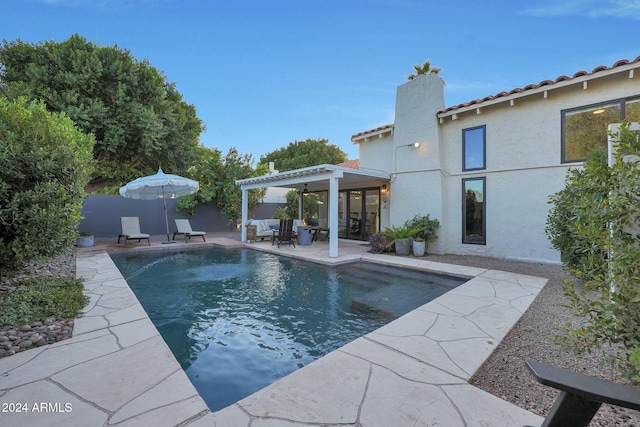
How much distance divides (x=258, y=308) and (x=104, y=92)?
36.7 feet

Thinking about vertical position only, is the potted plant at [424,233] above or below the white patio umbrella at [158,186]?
below

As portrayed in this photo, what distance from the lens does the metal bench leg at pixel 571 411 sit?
121 centimetres

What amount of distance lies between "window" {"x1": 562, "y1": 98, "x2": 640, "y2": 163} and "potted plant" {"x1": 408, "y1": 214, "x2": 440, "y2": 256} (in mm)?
3719

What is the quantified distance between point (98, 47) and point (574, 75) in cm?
1546

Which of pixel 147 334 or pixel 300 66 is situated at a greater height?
pixel 300 66

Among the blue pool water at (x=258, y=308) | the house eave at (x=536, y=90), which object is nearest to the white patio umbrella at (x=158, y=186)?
the blue pool water at (x=258, y=308)

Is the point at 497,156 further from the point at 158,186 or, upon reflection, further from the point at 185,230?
the point at 185,230

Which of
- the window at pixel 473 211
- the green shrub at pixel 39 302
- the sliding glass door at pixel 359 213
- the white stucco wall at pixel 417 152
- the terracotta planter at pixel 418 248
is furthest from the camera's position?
the sliding glass door at pixel 359 213

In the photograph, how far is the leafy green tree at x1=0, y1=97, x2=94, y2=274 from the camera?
3.19m

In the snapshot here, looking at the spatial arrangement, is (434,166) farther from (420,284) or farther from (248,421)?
(248,421)

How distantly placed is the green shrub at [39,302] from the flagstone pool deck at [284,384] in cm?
40

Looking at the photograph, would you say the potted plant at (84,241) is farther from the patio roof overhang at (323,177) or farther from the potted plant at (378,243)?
the potted plant at (378,243)

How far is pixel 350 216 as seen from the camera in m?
13.0

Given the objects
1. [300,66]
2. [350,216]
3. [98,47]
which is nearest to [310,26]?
[300,66]
